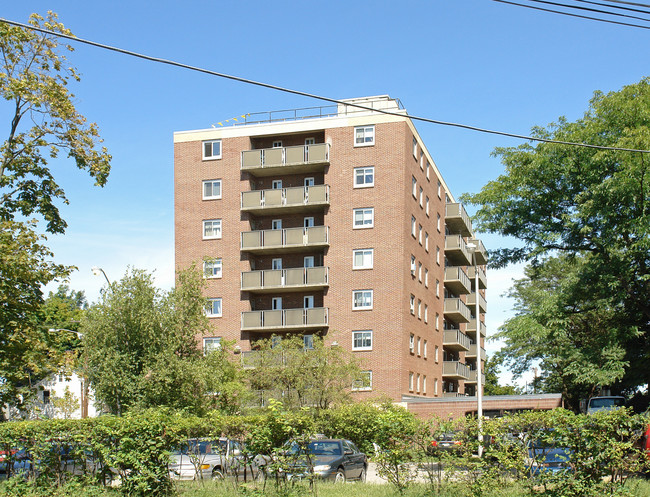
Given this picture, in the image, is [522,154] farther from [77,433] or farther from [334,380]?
[77,433]

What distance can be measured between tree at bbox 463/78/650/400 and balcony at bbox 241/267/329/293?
11844mm

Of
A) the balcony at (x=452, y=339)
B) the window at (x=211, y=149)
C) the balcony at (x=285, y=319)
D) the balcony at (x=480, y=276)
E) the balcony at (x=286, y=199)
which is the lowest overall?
the balcony at (x=452, y=339)

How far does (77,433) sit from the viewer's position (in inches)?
636

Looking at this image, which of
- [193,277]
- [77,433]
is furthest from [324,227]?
[77,433]

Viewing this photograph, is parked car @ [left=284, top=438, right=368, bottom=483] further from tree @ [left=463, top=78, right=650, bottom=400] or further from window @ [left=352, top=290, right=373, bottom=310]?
window @ [left=352, top=290, right=373, bottom=310]

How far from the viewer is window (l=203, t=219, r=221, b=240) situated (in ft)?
157

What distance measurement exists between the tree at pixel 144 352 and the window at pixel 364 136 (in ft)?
66.5

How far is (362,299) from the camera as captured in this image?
4434cm

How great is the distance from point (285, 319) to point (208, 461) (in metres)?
28.5

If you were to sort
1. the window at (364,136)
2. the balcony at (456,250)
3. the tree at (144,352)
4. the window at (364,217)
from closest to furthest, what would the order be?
the tree at (144,352) < the window at (364,217) < the window at (364,136) < the balcony at (456,250)

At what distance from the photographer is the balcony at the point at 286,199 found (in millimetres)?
45500

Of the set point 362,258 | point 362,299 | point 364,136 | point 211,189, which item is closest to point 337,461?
point 362,299

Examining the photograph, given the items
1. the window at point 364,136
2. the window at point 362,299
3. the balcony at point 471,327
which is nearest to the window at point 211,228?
the window at point 362,299

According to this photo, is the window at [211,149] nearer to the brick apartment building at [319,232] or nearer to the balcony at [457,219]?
the brick apartment building at [319,232]
